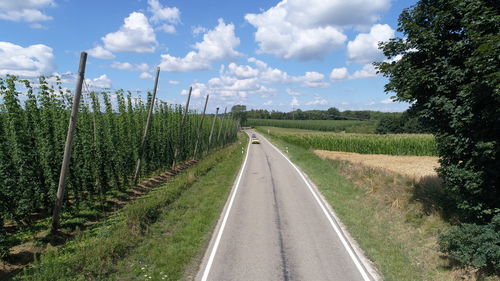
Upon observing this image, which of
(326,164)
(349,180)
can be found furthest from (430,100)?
(326,164)

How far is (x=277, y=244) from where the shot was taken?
30.0 ft

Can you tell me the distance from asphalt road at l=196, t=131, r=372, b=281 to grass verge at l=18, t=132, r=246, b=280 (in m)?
0.69

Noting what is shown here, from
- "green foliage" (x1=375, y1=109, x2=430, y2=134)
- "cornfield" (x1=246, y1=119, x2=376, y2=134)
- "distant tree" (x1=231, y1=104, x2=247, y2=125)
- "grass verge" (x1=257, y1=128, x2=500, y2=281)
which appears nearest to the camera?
"grass verge" (x1=257, y1=128, x2=500, y2=281)

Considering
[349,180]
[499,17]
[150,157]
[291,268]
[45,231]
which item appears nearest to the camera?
[499,17]

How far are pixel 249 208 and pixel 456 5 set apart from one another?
1009 centimetres

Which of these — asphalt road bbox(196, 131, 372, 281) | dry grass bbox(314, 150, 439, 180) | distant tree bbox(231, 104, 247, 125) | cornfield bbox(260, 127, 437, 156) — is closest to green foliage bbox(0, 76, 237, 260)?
asphalt road bbox(196, 131, 372, 281)

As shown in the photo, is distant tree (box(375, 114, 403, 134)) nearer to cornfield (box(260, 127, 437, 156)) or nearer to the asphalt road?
cornfield (box(260, 127, 437, 156))

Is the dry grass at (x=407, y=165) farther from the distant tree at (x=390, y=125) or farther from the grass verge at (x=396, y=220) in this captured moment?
the distant tree at (x=390, y=125)

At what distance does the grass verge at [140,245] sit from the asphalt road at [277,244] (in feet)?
2.27

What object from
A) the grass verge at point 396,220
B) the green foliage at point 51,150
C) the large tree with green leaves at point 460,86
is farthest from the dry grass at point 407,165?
the green foliage at point 51,150

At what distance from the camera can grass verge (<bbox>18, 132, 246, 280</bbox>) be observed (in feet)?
23.4

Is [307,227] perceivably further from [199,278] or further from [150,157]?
[150,157]

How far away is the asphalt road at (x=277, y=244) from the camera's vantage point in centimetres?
738

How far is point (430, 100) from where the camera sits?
8883mm
